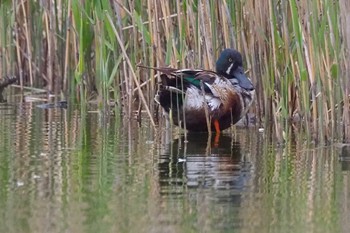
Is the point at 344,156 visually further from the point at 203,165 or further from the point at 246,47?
the point at 246,47

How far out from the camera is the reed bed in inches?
262

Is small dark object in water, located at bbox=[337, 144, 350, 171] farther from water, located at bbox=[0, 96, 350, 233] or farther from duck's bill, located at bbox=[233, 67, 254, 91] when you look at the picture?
duck's bill, located at bbox=[233, 67, 254, 91]

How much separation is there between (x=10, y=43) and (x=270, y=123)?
3714 millimetres

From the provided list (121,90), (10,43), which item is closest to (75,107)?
(121,90)

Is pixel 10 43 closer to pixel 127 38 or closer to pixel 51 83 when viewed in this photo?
pixel 51 83

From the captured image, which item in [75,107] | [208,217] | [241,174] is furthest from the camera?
[75,107]

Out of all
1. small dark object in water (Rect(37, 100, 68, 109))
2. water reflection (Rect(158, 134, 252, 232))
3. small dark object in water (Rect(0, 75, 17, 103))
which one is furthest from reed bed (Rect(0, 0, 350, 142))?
small dark object in water (Rect(0, 75, 17, 103))

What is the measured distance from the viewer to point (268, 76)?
309 inches

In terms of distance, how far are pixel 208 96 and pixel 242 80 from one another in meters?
0.36

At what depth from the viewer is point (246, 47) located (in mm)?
8055

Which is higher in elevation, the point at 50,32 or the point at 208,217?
the point at 50,32

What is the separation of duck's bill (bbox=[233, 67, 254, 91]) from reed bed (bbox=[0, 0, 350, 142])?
10 centimetres

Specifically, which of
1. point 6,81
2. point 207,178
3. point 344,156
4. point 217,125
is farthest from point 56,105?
point 207,178

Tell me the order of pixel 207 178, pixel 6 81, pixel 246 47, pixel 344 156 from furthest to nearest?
pixel 6 81
pixel 246 47
pixel 344 156
pixel 207 178
